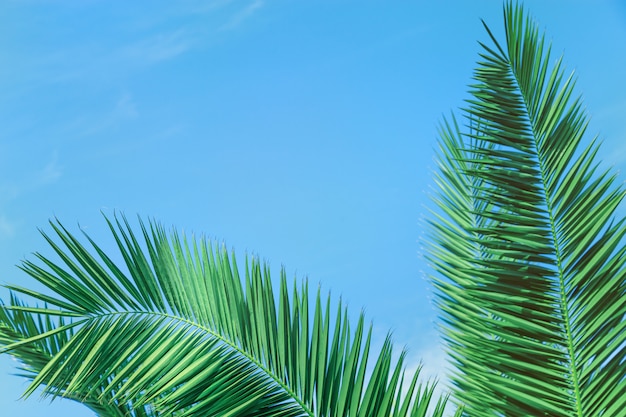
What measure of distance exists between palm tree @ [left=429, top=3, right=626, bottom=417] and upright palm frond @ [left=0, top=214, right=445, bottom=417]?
1.07ft

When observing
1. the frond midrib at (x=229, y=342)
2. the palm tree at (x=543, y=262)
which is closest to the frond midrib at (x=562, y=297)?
the palm tree at (x=543, y=262)

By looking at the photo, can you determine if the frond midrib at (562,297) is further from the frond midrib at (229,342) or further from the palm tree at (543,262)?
the frond midrib at (229,342)

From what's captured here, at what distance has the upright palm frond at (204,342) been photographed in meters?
2.39

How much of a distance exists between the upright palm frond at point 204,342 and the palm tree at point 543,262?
33cm

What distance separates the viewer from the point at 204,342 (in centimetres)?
257

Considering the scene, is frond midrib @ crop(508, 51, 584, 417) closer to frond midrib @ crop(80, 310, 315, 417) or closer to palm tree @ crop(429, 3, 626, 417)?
palm tree @ crop(429, 3, 626, 417)

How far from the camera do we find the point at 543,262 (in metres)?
2.49

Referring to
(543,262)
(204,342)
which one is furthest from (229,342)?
(543,262)

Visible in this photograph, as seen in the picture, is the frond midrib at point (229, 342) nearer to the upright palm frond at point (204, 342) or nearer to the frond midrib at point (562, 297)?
the upright palm frond at point (204, 342)

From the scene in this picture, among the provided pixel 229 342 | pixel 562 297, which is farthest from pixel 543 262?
pixel 229 342

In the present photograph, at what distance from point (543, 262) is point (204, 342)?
1185mm

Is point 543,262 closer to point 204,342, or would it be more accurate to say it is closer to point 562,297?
point 562,297

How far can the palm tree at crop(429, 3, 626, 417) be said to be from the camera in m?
2.34

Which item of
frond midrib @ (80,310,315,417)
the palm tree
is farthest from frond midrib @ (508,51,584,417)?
frond midrib @ (80,310,315,417)
